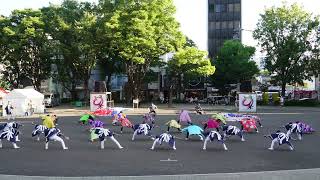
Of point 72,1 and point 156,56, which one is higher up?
point 72,1

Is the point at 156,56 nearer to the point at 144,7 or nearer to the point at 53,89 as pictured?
the point at 144,7

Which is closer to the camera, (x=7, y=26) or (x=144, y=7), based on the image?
(x=144, y=7)

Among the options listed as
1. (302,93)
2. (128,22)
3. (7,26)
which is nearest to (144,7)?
(128,22)

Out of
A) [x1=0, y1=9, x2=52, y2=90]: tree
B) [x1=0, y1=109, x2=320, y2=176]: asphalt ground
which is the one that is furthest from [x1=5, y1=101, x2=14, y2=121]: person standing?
[x1=0, y1=9, x2=52, y2=90]: tree

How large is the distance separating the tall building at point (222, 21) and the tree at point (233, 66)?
17.1 meters

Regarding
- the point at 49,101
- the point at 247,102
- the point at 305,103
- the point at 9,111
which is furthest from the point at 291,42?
the point at 9,111

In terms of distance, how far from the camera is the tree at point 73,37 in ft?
179

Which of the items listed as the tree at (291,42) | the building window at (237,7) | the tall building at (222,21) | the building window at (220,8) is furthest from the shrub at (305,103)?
the building window at (220,8)

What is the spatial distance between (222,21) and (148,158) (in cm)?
7583

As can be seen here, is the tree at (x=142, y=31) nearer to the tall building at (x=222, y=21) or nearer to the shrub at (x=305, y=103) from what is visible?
the shrub at (x=305, y=103)

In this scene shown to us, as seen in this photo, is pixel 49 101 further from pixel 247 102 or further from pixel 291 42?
pixel 291 42

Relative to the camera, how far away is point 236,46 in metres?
71.4

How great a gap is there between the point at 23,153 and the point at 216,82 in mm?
55303

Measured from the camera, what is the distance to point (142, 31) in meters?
50.4
